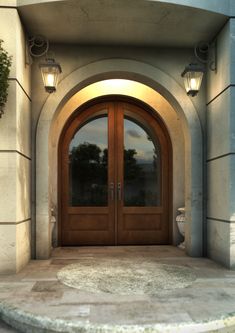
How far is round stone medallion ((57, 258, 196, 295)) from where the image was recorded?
4.11m

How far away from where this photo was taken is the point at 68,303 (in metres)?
3.59

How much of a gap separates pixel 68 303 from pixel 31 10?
3.57 meters

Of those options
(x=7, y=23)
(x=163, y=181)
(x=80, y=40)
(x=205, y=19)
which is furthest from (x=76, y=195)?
(x=205, y=19)

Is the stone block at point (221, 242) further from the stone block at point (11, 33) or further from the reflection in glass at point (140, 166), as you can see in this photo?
the stone block at point (11, 33)

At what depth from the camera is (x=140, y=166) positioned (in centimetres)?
719

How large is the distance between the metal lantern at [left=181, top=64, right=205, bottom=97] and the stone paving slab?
8.22 ft

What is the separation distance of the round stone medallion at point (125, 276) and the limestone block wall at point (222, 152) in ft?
2.27

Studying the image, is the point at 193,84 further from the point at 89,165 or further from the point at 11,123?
the point at 11,123

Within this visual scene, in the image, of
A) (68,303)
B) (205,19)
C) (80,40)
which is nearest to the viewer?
(68,303)

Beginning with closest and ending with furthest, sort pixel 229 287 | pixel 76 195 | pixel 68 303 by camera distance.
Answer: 1. pixel 68 303
2. pixel 229 287
3. pixel 76 195

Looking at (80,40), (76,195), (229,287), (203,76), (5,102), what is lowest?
(229,287)

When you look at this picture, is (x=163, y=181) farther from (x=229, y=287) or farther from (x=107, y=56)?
(x=229, y=287)

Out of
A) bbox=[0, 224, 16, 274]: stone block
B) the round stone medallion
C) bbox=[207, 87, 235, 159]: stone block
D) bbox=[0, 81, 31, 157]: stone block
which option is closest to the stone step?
→ the round stone medallion

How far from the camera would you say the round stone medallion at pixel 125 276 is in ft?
13.5
